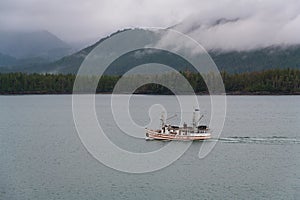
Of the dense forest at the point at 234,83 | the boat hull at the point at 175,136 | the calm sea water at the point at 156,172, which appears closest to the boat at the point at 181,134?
the boat hull at the point at 175,136

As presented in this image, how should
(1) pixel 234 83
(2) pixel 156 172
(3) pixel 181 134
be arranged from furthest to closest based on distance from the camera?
(1) pixel 234 83, (3) pixel 181 134, (2) pixel 156 172

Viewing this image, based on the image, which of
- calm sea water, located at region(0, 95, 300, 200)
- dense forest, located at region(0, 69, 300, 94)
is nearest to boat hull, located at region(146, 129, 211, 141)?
calm sea water, located at region(0, 95, 300, 200)

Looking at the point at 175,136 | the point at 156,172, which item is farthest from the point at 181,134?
the point at 156,172

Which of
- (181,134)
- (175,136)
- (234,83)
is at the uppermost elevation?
(234,83)

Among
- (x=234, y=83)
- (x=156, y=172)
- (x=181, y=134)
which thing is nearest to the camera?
(x=156, y=172)

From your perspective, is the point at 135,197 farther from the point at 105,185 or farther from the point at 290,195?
the point at 290,195

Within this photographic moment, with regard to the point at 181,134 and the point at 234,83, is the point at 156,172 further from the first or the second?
the point at 234,83

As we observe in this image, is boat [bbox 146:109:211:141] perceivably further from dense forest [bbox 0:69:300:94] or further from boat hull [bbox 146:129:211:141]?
dense forest [bbox 0:69:300:94]

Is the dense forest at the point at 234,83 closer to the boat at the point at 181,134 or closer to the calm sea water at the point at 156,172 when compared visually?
the calm sea water at the point at 156,172

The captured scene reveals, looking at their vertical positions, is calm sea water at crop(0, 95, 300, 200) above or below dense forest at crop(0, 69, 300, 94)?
below

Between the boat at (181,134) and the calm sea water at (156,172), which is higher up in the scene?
the boat at (181,134)

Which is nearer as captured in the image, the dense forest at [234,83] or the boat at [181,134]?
the boat at [181,134]

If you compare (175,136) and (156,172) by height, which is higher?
(175,136)

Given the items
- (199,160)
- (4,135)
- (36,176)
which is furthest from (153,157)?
(4,135)
